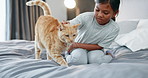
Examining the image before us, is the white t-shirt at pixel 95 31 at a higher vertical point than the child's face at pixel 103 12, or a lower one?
lower

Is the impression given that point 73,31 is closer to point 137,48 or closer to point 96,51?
point 96,51

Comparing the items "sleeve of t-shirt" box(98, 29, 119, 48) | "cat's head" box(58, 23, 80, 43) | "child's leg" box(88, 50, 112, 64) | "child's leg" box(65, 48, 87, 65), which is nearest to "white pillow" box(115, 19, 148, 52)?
"sleeve of t-shirt" box(98, 29, 119, 48)

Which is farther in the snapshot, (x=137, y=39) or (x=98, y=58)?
(x=137, y=39)

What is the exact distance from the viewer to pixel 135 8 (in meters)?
2.23

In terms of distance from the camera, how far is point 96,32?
126 centimetres

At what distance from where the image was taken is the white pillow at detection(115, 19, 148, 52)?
1433 millimetres

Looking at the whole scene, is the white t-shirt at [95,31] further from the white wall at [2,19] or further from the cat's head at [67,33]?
the white wall at [2,19]

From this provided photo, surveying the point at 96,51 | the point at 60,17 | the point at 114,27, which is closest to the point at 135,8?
the point at 114,27

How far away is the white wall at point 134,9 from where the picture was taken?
2114 millimetres

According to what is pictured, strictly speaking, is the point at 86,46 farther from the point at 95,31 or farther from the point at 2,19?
the point at 2,19

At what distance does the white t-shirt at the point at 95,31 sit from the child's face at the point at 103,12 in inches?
2.2

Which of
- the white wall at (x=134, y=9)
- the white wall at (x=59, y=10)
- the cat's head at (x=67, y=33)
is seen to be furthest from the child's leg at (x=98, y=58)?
the white wall at (x=59, y=10)

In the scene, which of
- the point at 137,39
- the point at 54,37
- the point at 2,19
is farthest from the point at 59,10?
the point at 54,37

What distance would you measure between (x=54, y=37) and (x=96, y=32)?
0.34m
